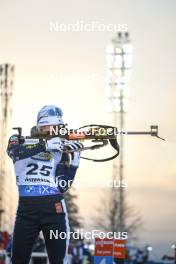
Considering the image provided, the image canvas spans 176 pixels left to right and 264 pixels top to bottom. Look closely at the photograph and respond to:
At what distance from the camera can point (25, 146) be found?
6.50 meters

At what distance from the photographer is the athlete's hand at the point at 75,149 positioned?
6562 millimetres

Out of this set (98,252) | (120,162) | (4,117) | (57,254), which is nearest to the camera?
(57,254)

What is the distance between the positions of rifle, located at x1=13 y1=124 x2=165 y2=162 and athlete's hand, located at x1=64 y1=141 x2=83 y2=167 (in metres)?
0.02

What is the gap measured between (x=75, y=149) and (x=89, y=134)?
17.8 inches

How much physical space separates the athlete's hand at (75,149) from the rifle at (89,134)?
0.02 metres

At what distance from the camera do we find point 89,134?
699 cm

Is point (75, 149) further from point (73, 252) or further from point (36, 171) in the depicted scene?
point (73, 252)

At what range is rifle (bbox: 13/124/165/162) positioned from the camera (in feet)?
21.6

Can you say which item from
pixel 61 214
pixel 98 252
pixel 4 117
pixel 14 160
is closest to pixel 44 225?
pixel 61 214

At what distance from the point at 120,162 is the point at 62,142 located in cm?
1267

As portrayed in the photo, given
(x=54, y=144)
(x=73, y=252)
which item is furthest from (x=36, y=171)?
(x=73, y=252)

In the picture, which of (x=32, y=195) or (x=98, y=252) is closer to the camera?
(x=32, y=195)

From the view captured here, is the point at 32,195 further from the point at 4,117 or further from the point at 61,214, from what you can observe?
the point at 4,117

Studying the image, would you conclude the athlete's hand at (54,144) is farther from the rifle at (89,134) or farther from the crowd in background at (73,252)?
the crowd in background at (73,252)
